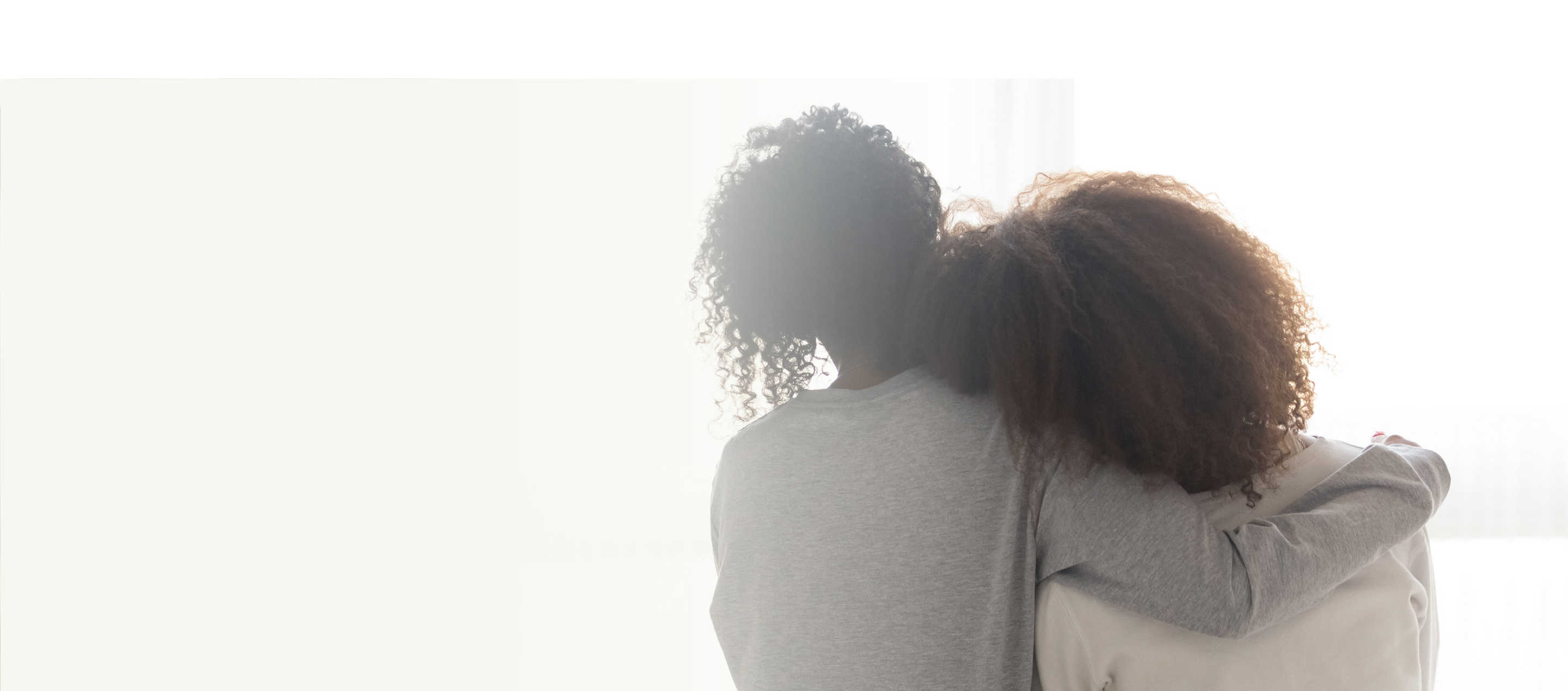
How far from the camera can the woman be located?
0.91m

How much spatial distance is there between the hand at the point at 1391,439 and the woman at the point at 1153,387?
0.12 m

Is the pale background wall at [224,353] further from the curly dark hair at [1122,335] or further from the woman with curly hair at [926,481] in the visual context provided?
the curly dark hair at [1122,335]

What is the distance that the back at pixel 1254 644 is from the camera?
35.7 inches

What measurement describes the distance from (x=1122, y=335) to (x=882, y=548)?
0.90ft

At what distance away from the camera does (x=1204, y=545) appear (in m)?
0.87

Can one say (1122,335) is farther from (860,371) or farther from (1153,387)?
(860,371)

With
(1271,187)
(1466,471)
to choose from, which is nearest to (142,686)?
(1271,187)

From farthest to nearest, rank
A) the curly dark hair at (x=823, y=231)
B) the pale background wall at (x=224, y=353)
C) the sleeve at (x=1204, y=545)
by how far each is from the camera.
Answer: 1. the pale background wall at (x=224, y=353)
2. the curly dark hair at (x=823, y=231)
3. the sleeve at (x=1204, y=545)

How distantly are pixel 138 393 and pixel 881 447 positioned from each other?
9.85 feet

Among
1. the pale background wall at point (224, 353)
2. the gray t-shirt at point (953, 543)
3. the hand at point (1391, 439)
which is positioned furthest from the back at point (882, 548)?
the pale background wall at point (224, 353)

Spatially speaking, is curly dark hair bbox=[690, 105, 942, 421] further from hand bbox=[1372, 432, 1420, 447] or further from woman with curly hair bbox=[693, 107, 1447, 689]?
hand bbox=[1372, 432, 1420, 447]

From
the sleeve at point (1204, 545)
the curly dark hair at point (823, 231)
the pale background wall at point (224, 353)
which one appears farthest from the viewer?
the pale background wall at point (224, 353)

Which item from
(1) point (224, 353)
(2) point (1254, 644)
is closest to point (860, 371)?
(2) point (1254, 644)

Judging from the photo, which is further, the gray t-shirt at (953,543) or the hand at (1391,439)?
the hand at (1391,439)
